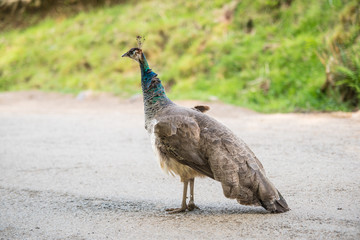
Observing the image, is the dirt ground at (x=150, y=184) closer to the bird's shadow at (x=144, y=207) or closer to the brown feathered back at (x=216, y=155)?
the bird's shadow at (x=144, y=207)

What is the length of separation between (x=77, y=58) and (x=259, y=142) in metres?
12.4

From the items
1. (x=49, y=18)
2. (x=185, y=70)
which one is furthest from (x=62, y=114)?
(x=49, y=18)

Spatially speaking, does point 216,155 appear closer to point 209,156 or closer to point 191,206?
point 209,156

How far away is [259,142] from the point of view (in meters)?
6.53

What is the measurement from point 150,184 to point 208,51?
9.98 m

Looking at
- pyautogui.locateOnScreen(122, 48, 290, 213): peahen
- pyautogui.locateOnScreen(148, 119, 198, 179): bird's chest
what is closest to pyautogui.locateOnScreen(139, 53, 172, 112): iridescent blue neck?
pyautogui.locateOnScreen(122, 48, 290, 213): peahen

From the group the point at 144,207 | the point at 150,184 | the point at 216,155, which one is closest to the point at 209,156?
the point at 216,155

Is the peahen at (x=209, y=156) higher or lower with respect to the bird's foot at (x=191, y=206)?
higher

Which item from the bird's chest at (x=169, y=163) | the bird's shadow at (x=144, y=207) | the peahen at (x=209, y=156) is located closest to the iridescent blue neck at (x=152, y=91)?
the peahen at (x=209, y=156)

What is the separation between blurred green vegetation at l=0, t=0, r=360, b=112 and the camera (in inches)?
401

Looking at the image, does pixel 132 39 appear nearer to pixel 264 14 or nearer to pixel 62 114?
pixel 264 14

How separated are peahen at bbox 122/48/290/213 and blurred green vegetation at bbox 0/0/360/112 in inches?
219

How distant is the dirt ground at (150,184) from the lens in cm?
346

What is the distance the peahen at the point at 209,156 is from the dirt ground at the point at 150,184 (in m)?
0.22
